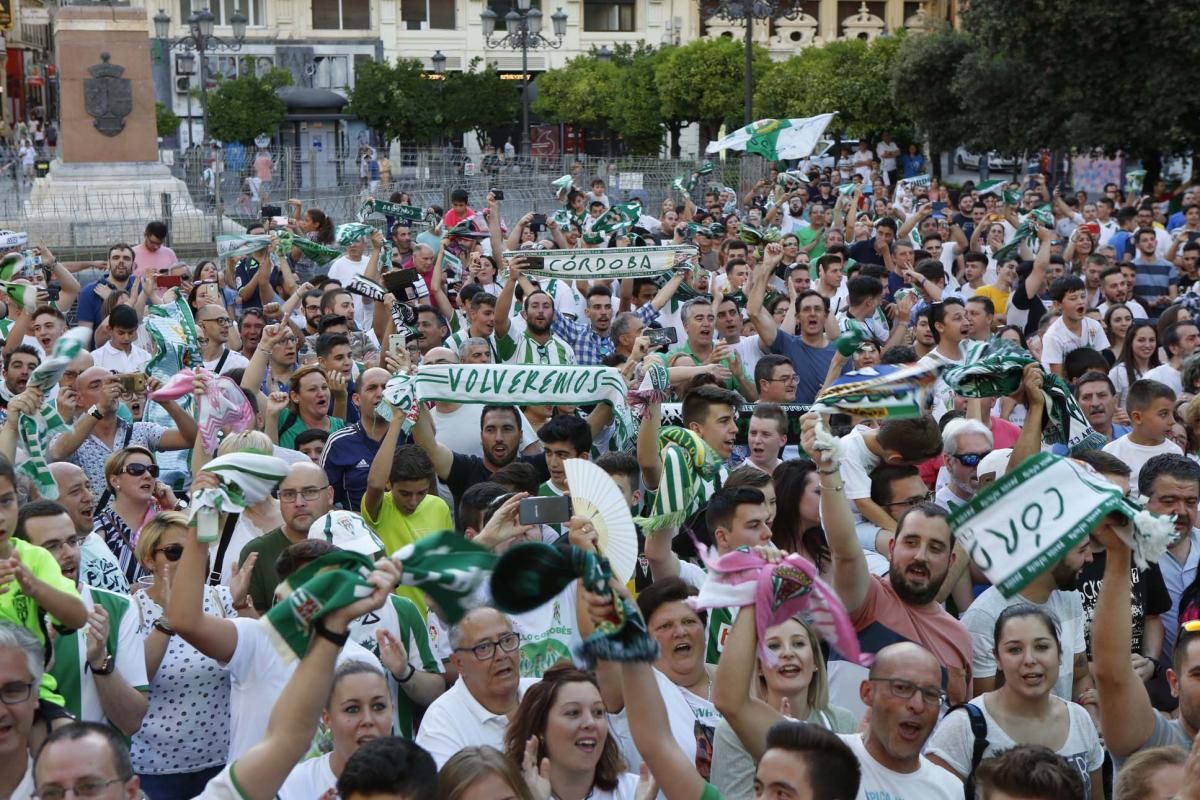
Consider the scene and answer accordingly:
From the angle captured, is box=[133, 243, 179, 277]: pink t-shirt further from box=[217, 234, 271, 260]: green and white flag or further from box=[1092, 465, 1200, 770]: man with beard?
box=[1092, 465, 1200, 770]: man with beard

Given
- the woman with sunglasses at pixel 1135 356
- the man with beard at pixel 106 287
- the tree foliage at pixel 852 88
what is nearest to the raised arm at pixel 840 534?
the woman with sunglasses at pixel 1135 356

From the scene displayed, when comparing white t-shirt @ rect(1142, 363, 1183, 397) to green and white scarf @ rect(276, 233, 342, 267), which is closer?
white t-shirt @ rect(1142, 363, 1183, 397)

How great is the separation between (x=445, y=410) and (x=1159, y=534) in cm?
479

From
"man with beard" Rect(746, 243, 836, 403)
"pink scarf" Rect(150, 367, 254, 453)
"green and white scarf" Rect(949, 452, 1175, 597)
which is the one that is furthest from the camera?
"man with beard" Rect(746, 243, 836, 403)

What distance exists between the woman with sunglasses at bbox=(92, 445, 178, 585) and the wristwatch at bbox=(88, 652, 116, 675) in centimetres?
183

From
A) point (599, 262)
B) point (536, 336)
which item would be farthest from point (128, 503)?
point (599, 262)

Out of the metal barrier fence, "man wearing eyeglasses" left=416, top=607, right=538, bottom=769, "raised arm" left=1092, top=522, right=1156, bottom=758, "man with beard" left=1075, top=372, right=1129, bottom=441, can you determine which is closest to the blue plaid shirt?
"man with beard" left=1075, top=372, right=1129, bottom=441

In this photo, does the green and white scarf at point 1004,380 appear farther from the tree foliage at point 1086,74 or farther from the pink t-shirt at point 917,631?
the tree foliage at point 1086,74

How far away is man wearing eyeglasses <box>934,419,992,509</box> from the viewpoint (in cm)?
723

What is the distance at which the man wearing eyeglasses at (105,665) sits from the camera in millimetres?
5090

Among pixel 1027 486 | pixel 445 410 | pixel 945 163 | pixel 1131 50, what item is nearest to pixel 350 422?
pixel 445 410

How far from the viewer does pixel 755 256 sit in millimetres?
13320

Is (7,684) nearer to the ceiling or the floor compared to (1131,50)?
nearer to the floor

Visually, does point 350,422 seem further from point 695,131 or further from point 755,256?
point 695,131
